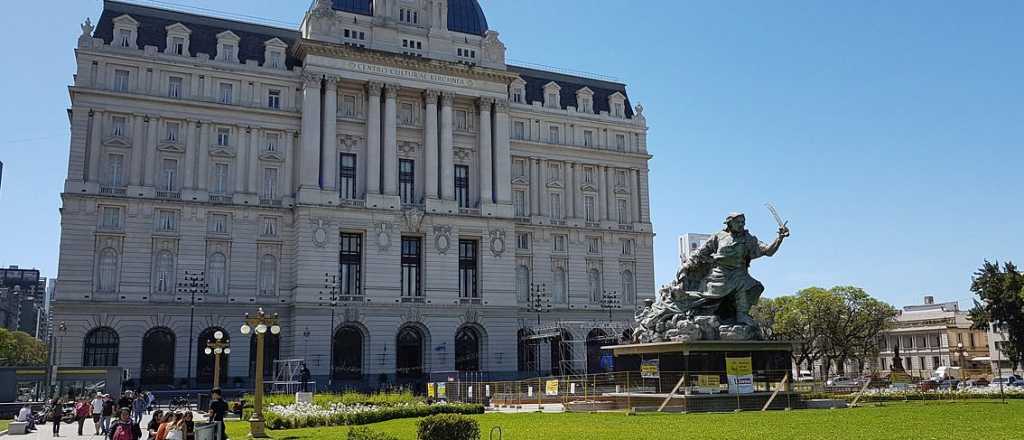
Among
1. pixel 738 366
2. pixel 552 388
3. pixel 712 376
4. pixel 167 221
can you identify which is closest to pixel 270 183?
pixel 167 221

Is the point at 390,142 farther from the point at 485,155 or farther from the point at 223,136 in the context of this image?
the point at 223,136

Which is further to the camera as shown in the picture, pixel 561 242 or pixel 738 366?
pixel 561 242

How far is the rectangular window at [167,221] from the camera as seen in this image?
69.8 meters

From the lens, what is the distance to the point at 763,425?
2772 centimetres

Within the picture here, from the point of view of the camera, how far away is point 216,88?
73750mm

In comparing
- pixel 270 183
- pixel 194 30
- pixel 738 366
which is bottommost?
pixel 738 366

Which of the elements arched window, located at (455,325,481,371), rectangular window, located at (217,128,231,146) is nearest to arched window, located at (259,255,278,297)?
rectangular window, located at (217,128,231,146)

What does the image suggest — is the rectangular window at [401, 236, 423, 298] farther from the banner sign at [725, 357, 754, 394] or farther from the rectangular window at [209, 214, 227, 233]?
the banner sign at [725, 357, 754, 394]

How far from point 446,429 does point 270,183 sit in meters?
58.2

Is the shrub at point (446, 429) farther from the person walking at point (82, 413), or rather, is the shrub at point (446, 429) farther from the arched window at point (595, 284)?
the arched window at point (595, 284)

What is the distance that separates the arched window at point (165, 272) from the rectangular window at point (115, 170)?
685 centimetres

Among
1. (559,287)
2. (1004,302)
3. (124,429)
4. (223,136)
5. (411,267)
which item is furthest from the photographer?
(559,287)

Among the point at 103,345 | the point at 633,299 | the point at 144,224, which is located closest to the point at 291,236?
the point at 144,224

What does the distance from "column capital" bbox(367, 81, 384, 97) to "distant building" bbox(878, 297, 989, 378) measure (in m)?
76.1
